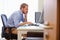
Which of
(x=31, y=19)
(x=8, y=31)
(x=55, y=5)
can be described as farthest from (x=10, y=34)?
(x=55, y=5)

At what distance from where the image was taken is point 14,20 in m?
4.02

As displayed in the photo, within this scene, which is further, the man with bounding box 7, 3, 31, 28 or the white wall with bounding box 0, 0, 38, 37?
the white wall with bounding box 0, 0, 38, 37

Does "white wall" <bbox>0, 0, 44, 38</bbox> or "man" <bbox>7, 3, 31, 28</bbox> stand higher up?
"white wall" <bbox>0, 0, 44, 38</bbox>

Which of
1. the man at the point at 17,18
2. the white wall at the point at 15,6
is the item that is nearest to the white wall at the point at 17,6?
the white wall at the point at 15,6

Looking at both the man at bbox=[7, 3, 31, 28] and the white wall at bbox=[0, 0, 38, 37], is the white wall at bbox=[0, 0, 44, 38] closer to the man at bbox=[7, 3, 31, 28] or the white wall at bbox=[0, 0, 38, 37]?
the white wall at bbox=[0, 0, 38, 37]

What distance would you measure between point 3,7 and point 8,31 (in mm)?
1872

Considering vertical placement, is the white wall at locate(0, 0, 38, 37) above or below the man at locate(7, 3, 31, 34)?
above

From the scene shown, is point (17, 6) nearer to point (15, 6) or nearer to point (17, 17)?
point (15, 6)

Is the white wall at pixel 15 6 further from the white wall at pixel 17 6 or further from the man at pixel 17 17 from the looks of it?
the man at pixel 17 17

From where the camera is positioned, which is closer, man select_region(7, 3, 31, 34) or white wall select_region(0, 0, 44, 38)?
man select_region(7, 3, 31, 34)

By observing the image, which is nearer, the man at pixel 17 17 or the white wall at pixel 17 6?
the man at pixel 17 17

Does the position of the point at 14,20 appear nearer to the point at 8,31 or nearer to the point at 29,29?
the point at 8,31

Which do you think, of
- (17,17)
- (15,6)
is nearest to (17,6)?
(15,6)

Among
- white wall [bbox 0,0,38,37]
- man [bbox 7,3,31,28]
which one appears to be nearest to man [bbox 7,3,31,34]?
man [bbox 7,3,31,28]
